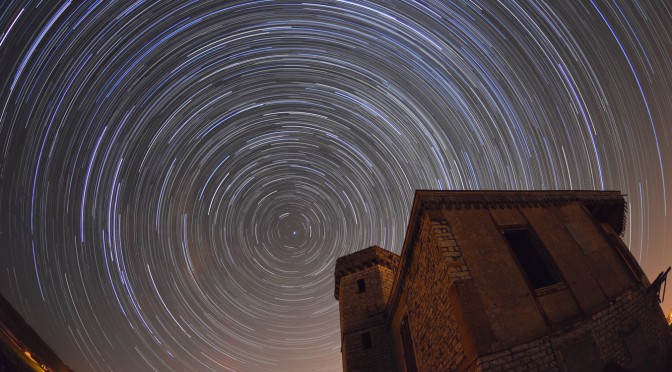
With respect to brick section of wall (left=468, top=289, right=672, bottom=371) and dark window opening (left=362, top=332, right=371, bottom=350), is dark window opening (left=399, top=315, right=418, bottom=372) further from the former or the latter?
brick section of wall (left=468, top=289, right=672, bottom=371)

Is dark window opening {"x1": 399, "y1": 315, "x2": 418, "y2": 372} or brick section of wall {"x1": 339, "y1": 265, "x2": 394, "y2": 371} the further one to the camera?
brick section of wall {"x1": 339, "y1": 265, "x2": 394, "y2": 371}

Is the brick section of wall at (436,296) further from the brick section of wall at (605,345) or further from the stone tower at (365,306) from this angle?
the stone tower at (365,306)

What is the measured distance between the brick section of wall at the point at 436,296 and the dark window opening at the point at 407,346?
116cm

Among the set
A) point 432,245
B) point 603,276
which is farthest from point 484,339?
point 603,276

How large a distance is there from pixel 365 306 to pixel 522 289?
35.3ft

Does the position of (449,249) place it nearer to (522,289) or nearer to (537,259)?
(522,289)

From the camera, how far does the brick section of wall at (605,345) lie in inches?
286

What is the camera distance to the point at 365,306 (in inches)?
696

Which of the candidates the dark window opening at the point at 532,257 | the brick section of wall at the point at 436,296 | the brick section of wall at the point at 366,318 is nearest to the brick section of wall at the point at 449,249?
the brick section of wall at the point at 436,296

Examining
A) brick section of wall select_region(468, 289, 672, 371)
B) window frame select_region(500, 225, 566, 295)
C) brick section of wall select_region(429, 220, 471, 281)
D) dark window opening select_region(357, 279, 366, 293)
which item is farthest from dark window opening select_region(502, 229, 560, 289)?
dark window opening select_region(357, 279, 366, 293)

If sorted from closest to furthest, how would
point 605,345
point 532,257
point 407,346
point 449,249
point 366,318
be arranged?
point 605,345 < point 449,249 < point 532,257 < point 407,346 < point 366,318

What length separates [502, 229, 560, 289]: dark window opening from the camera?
9.39 m

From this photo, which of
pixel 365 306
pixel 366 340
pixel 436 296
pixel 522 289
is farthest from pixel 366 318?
pixel 522 289

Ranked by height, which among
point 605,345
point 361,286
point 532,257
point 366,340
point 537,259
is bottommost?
point 605,345
